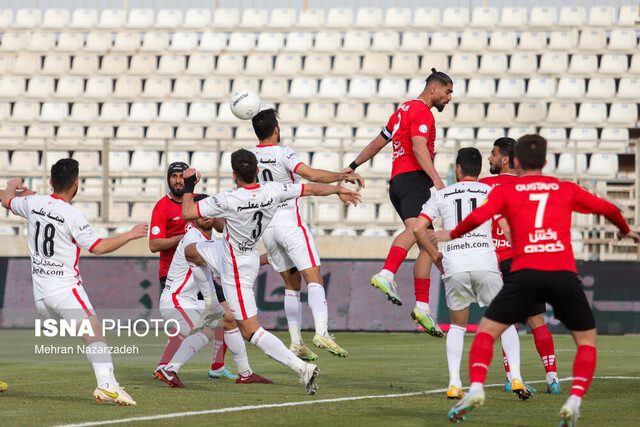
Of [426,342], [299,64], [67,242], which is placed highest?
[299,64]

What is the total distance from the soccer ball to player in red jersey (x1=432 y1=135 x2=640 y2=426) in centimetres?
426

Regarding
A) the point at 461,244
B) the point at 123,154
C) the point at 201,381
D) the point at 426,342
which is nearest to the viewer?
the point at 461,244

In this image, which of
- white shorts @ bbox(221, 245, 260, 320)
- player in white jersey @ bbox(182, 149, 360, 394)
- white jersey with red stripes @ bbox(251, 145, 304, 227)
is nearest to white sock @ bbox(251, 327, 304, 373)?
player in white jersey @ bbox(182, 149, 360, 394)

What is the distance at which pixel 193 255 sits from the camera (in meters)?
9.43

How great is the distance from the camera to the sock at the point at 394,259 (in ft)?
29.9

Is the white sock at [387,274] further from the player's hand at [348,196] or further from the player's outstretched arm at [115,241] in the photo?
the player's outstretched arm at [115,241]

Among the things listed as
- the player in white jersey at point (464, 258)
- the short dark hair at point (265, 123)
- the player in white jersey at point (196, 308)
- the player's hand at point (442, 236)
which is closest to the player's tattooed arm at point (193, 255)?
the player in white jersey at point (196, 308)

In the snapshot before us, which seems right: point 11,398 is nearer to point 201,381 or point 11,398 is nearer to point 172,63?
point 201,381

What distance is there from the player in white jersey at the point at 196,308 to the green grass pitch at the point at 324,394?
347 millimetres

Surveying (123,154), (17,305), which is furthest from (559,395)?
(123,154)

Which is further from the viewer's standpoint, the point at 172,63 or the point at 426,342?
the point at 172,63

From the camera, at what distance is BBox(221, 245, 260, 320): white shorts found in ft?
27.5

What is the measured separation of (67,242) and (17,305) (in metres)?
11.9

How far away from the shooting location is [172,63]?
28.0m
